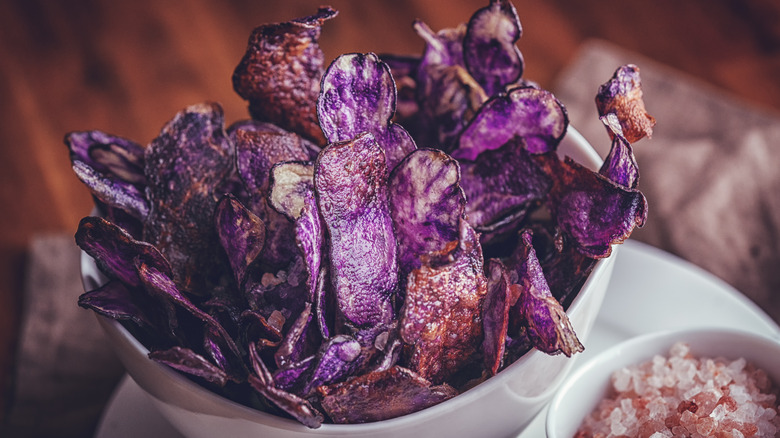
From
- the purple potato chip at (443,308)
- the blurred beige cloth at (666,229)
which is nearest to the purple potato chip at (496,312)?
the purple potato chip at (443,308)

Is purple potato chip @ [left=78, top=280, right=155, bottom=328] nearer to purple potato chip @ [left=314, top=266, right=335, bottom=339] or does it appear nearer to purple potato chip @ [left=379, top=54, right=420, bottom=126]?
purple potato chip @ [left=314, top=266, right=335, bottom=339]

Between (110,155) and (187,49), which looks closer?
(110,155)

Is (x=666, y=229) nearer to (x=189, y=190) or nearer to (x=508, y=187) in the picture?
(x=508, y=187)

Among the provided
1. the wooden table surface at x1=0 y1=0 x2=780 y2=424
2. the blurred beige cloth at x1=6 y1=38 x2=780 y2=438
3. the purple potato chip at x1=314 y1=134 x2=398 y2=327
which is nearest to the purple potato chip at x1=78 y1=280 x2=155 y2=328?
the purple potato chip at x1=314 y1=134 x2=398 y2=327

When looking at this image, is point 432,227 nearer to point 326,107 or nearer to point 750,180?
point 326,107

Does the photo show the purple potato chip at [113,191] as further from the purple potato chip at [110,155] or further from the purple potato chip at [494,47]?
the purple potato chip at [494,47]

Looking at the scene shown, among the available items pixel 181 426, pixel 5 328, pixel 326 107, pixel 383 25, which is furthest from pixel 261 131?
pixel 383 25

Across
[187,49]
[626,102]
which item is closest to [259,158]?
[626,102]
